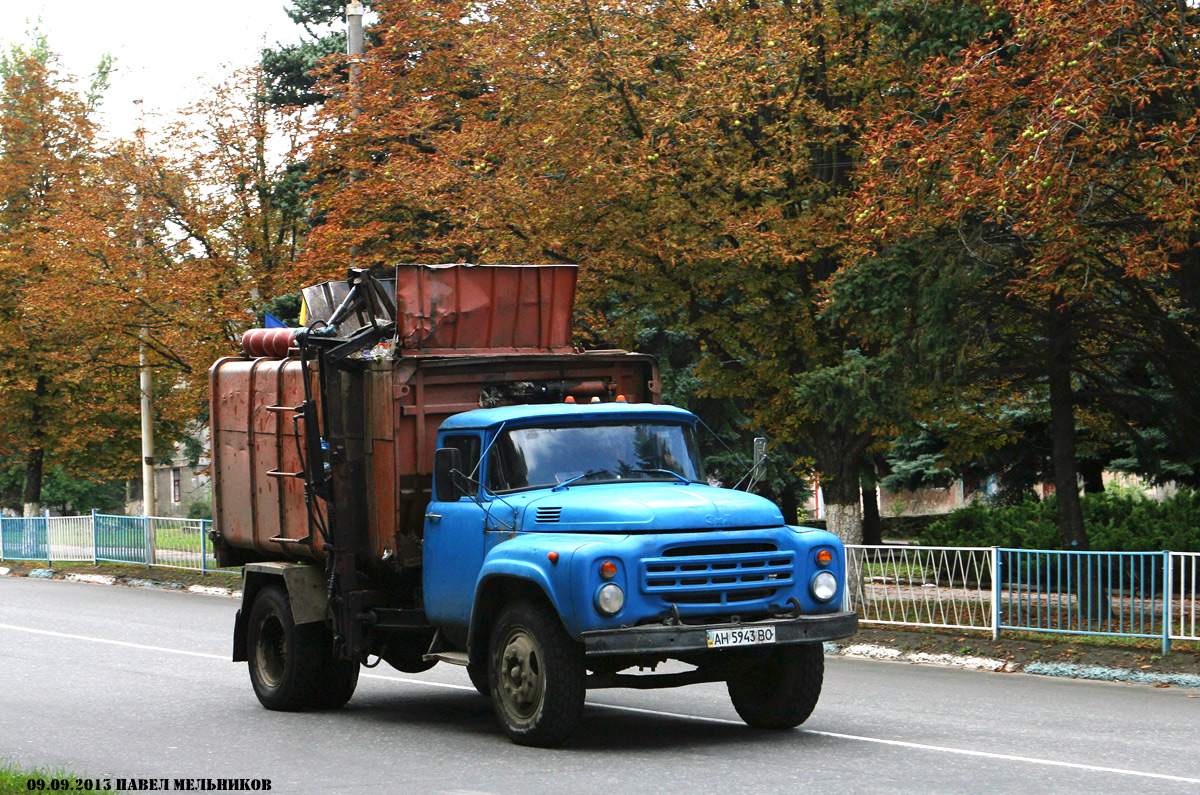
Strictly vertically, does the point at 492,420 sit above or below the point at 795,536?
above

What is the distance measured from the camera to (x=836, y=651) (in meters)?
17.9

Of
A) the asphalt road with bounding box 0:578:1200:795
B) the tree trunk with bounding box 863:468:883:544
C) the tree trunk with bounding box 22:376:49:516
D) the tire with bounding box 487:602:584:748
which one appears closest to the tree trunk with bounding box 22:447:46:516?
the tree trunk with bounding box 22:376:49:516

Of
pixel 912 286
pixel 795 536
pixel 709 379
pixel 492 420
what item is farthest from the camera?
pixel 709 379

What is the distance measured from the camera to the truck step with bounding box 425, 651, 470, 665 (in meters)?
10.8

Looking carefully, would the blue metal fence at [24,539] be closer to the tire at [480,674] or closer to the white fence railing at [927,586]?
the white fence railing at [927,586]

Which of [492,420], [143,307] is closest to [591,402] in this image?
[492,420]

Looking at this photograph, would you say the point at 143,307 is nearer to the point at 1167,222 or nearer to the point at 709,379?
the point at 709,379

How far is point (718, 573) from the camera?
984cm

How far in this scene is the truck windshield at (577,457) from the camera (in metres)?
10.8

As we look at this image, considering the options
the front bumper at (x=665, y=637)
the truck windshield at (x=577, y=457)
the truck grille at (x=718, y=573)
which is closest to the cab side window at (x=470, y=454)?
the truck windshield at (x=577, y=457)

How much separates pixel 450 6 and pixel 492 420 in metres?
14.2

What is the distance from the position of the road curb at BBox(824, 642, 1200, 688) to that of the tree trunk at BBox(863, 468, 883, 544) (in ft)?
53.4

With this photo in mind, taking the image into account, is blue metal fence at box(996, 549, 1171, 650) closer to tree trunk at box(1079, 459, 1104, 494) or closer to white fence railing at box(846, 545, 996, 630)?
white fence railing at box(846, 545, 996, 630)

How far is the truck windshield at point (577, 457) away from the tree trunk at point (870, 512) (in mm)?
23385
